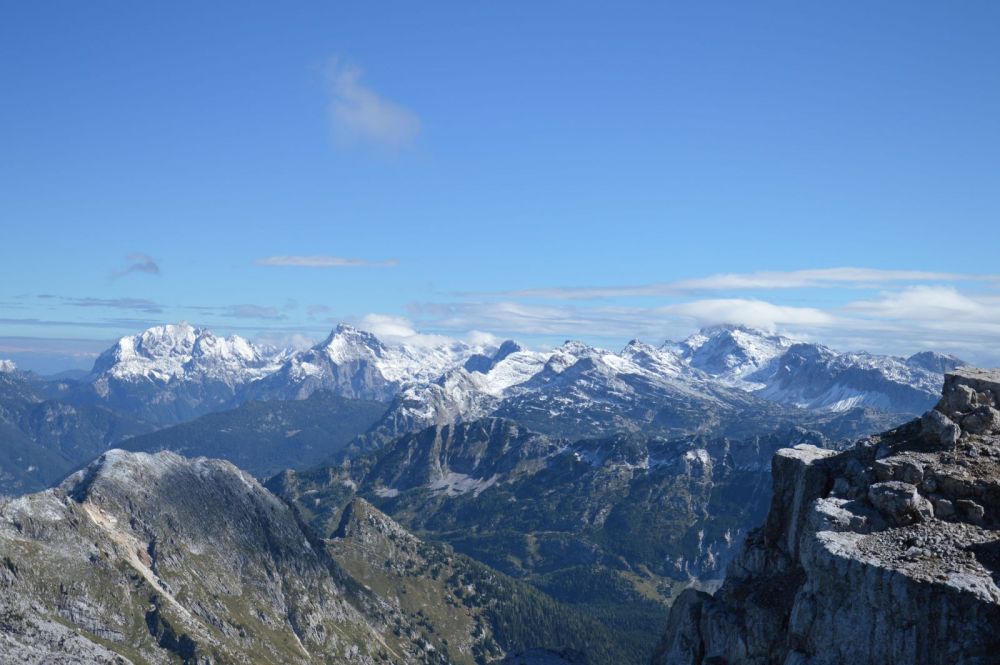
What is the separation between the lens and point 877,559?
151 ft

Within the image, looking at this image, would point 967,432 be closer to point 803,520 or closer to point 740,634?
point 803,520

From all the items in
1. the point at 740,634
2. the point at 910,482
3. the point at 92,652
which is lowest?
the point at 92,652

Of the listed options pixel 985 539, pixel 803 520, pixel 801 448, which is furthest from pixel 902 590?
pixel 801 448

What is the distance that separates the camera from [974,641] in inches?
1629

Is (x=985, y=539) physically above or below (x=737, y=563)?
above

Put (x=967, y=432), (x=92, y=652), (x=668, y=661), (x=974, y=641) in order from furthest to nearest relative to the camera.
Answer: (x=92, y=652) → (x=668, y=661) → (x=967, y=432) → (x=974, y=641)

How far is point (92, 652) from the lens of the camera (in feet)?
575

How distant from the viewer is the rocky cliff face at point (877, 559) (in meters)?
42.8

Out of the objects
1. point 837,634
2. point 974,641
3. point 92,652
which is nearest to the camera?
point 974,641

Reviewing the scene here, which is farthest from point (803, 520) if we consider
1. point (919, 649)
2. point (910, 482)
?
point (919, 649)

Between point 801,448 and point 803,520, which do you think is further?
point 801,448

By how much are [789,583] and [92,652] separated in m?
164

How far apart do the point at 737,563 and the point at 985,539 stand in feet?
73.2

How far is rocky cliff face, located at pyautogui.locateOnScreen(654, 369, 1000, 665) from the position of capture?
4284 centimetres
